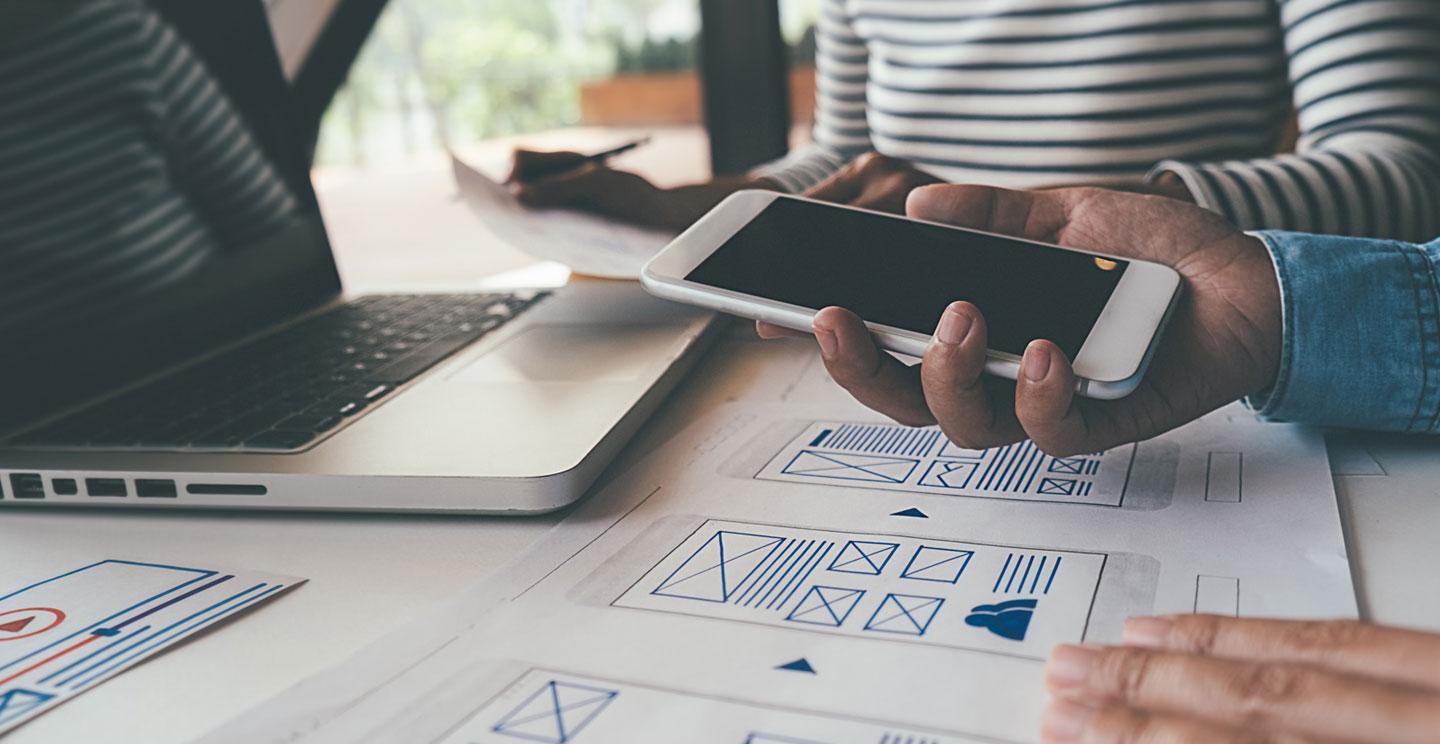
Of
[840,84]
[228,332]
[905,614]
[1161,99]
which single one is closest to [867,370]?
[905,614]

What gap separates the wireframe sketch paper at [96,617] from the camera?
0.31 m

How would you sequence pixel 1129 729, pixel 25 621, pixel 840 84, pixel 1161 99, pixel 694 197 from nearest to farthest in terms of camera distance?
pixel 1129 729 < pixel 25 621 < pixel 694 197 < pixel 1161 99 < pixel 840 84

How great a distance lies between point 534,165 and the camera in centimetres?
65

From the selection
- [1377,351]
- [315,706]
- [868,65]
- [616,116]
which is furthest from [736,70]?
[315,706]

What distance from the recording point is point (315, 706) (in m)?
0.28

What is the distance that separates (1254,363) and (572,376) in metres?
0.31

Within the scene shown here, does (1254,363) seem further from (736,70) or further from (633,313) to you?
(736,70)

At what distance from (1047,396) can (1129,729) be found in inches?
6.0

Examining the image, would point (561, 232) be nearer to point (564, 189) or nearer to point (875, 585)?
point (564, 189)

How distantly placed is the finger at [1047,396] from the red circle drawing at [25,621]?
349 mm

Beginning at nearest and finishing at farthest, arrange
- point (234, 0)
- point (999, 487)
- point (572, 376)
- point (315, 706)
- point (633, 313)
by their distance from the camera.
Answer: point (315, 706) → point (999, 487) → point (572, 376) → point (633, 313) → point (234, 0)

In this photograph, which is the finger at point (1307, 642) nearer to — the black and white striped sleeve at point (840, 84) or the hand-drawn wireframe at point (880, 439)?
the hand-drawn wireframe at point (880, 439)

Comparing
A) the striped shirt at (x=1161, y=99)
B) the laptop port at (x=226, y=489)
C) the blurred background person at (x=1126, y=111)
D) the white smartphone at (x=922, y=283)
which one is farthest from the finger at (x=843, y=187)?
the laptop port at (x=226, y=489)

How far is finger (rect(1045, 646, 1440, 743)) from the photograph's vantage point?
24 cm
